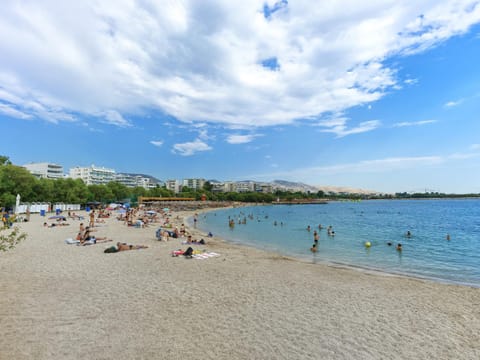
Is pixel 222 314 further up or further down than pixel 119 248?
further down

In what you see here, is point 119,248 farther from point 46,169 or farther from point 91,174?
point 91,174

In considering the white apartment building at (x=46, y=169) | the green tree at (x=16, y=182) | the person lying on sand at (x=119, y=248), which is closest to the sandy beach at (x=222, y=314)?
the person lying on sand at (x=119, y=248)

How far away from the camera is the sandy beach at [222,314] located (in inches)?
212

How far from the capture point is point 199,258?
46.5 feet

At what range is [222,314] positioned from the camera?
7039 millimetres

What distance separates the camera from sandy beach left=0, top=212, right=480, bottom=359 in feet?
17.7

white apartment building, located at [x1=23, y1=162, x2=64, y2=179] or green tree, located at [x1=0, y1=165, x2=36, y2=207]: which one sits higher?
white apartment building, located at [x1=23, y1=162, x2=64, y2=179]

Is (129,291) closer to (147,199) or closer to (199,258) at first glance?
(199,258)

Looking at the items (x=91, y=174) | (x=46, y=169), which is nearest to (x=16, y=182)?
(x=46, y=169)

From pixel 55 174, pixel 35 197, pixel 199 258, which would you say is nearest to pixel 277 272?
pixel 199 258

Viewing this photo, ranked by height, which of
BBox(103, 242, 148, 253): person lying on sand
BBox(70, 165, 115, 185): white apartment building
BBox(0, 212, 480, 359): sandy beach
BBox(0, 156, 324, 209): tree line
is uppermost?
BBox(70, 165, 115, 185): white apartment building

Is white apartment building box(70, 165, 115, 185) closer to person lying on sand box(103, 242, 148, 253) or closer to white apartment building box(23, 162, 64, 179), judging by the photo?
white apartment building box(23, 162, 64, 179)

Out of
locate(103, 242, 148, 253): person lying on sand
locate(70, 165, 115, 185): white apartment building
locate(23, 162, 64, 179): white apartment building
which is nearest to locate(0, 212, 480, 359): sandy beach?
locate(103, 242, 148, 253): person lying on sand

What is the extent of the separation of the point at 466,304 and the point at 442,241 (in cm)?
1986
